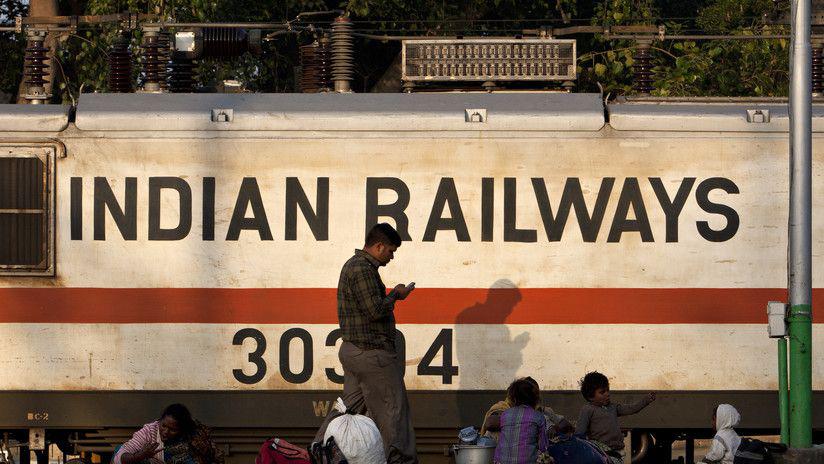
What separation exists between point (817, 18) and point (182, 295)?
609 centimetres

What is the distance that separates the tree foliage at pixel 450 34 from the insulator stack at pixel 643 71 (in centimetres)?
465

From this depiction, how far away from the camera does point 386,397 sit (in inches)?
367

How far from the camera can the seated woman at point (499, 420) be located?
9305 millimetres

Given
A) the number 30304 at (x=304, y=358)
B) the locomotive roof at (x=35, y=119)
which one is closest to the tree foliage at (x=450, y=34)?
the locomotive roof at (x=35, y=119)

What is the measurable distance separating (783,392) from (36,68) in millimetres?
6540

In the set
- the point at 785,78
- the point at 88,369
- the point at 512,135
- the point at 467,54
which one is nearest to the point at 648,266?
the point at 512,135

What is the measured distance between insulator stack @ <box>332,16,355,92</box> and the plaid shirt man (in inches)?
83.0

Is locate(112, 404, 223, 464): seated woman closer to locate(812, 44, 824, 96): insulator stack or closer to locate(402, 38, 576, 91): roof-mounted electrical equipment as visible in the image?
locate(402, 38, 576, 91): roof-mounted electrical equipment

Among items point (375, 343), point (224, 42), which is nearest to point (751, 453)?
point (375, 343)

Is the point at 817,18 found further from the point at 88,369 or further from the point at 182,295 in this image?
the point at 88,369

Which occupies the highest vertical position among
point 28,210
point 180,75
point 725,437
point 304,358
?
point 180,75

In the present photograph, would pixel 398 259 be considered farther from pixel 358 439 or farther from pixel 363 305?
pixel 358 439

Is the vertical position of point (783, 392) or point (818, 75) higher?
point (818, 75)

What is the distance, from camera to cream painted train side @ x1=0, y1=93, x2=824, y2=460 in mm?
10227
